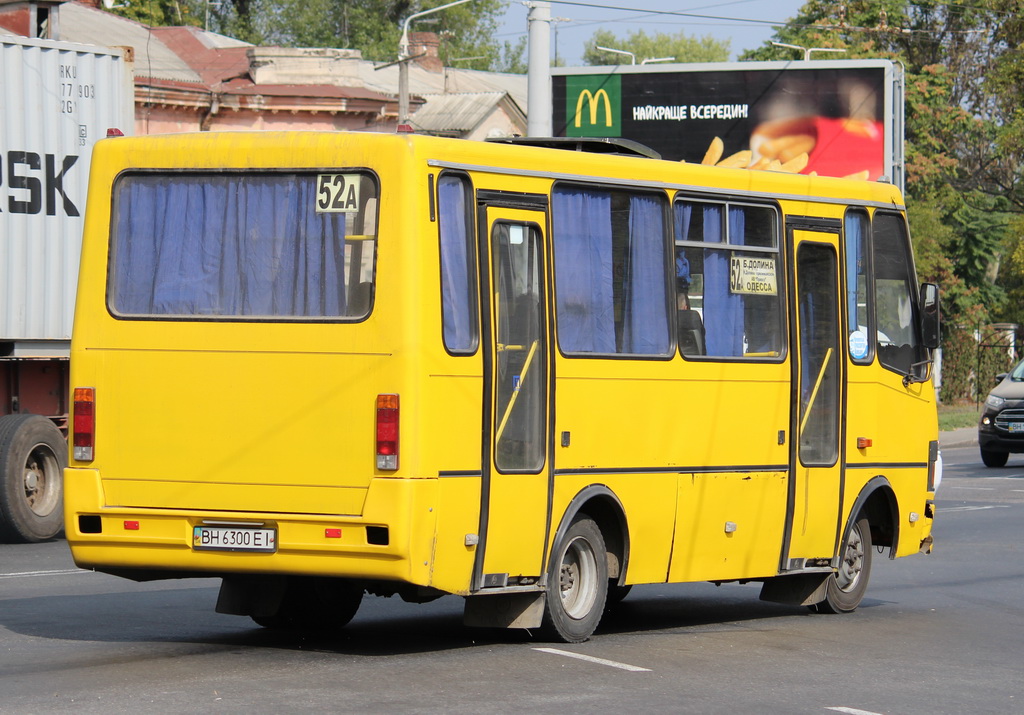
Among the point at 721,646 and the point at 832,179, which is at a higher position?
the point at 832,179

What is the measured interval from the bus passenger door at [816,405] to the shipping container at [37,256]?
7.93 metres

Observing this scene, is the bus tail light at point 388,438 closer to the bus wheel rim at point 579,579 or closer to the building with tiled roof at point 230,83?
the bus wheel rim at point 579,579

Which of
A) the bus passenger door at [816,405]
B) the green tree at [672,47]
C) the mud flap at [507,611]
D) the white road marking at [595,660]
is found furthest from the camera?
the green tree at [672,47]

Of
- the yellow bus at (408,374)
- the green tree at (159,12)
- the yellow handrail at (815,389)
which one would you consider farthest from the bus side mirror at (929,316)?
the green tree at (159,12)

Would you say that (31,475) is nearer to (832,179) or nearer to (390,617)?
(390,617)

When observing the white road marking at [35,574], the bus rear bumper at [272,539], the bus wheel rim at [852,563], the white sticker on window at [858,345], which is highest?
the white sticker on window at [858,345]

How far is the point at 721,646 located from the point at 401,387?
284cm

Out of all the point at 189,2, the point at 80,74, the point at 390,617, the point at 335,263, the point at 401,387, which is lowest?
the point at 390,617

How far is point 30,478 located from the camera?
674 inches

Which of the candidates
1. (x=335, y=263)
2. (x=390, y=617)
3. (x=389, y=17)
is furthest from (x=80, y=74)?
(x=389, y=17)

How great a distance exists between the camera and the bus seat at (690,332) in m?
11.2

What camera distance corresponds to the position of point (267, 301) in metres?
9.61

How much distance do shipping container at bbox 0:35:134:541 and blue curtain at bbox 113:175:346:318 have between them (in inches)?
293

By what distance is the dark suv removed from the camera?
93.8ft
